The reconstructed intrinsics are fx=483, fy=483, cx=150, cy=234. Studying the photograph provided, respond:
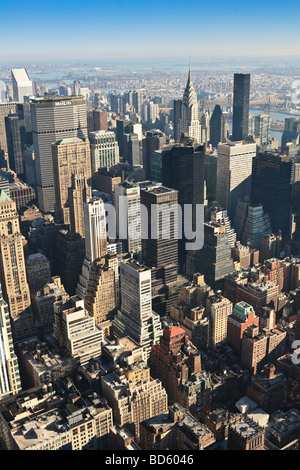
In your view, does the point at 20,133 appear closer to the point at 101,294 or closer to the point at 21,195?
the point at 21,195

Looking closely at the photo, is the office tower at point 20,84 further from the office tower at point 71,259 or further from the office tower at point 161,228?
the office tower at point 161,228

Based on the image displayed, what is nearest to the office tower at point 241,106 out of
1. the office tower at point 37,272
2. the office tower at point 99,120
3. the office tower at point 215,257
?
the office tower at point 99,120

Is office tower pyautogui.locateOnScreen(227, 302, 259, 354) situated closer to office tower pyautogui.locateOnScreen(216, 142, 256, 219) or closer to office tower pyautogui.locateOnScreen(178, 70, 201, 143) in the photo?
office tower pyautogui.locateOnScreen(216, 142, 256, 219)

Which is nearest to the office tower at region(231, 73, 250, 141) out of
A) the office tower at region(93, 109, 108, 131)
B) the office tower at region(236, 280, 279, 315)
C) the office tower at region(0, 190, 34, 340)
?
the office tower at region(93, 109, 108, 131)

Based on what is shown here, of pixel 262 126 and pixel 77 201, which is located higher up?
pixel 262 126

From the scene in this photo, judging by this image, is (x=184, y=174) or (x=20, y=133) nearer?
(x=184, y=174)

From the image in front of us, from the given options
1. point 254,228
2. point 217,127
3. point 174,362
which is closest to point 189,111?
point 217,127
